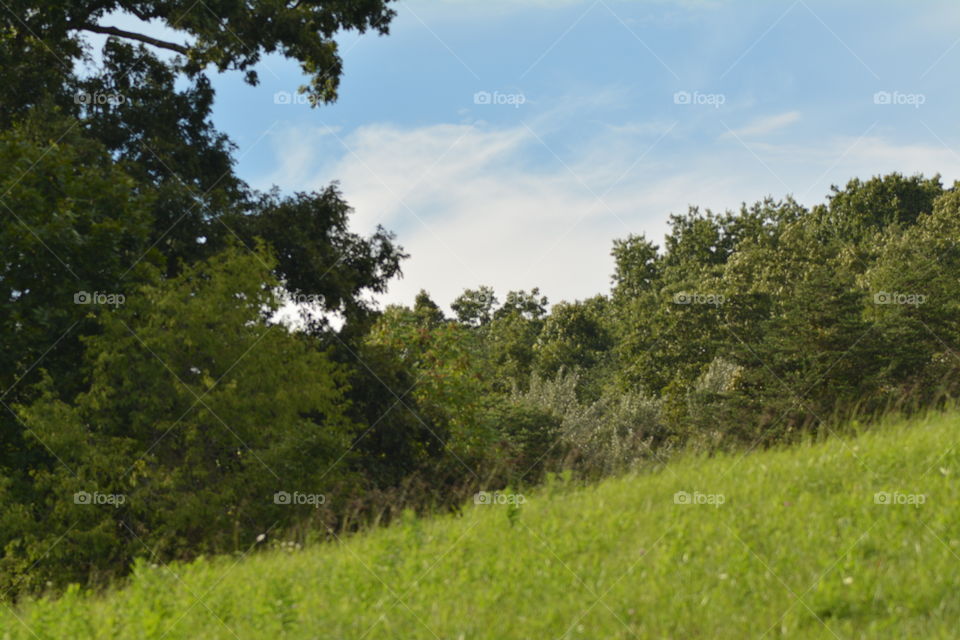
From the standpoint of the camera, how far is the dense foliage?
13227 millimetres

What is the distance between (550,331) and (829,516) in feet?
187

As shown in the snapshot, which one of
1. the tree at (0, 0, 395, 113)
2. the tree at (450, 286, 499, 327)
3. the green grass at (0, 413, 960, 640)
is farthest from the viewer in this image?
the tree at (450, 286, 499, 327)

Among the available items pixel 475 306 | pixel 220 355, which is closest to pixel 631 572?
pixel 220 355

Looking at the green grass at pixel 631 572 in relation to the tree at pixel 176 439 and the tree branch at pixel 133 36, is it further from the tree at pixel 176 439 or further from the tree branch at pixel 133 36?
the tree branch at pixel 133 36

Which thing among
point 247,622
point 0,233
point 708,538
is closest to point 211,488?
point 0,233

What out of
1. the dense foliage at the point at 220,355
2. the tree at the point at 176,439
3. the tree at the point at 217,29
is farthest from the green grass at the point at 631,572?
the tree at the point at 217,29

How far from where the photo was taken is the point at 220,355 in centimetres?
1424

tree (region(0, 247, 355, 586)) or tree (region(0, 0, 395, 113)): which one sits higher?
tree (region(0, 0, 395, 113))

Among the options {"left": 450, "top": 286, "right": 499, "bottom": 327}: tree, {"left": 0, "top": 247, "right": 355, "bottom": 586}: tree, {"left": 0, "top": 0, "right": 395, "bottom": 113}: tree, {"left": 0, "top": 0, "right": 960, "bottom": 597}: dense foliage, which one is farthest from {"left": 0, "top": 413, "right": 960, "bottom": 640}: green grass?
{"left": 450, "top": 286, "right": 499, "bottom": 327}: tree

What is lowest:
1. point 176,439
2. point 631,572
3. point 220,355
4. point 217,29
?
point 631,572

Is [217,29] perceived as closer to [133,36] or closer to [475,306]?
[133,36]

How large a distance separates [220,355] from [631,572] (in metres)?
9.17

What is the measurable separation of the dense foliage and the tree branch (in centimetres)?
29

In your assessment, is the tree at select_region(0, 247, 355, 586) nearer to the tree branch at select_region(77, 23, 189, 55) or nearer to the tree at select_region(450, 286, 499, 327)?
the tree branch at select_region(77, 23, 189, 55)
